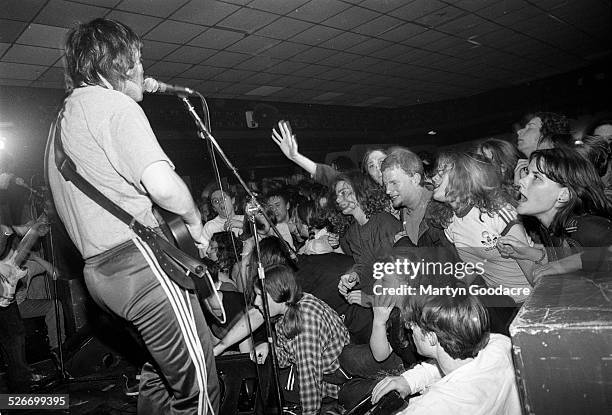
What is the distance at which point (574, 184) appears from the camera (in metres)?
1.93

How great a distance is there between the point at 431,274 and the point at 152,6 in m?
3.75

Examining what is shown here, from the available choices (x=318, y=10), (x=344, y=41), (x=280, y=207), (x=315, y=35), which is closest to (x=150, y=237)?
(x=280, y=207)

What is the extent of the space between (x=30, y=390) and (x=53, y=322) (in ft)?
3.51

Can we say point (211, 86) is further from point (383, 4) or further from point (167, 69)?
point (383, 4)

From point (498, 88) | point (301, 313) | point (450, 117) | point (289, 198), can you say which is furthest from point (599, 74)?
point (301, 313)

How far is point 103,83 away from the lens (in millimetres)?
1416

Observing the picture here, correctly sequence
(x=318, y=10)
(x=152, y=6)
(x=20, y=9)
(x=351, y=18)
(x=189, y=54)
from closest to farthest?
(x=20, y=9)
(x=152, y=6)
(x=318, y=10)
(x=351, y=18)
(x=189, y=54)

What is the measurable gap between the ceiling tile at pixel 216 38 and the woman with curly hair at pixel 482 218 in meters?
3.68

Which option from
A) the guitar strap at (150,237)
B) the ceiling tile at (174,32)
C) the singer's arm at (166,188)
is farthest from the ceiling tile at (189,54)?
the singer's arm at (166,188)

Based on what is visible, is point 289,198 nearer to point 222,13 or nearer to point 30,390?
point 222,13

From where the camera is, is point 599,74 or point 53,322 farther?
point 599,74

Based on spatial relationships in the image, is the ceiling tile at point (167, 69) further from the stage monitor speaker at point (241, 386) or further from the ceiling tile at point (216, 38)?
the stage monitor speaker at point (241, 386)

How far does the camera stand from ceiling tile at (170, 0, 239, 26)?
441 centimetres

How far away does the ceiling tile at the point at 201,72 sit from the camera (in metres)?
6.23
